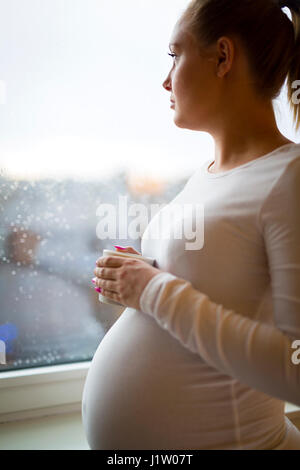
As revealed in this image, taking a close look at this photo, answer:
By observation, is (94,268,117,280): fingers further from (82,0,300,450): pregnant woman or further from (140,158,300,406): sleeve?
(140,158,300,406): sleeve

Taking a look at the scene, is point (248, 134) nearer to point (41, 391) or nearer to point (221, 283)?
point (221, 283)

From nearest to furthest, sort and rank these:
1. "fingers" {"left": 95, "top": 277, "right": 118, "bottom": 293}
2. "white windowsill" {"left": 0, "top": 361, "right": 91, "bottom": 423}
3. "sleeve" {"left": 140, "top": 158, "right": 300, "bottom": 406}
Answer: "sleeve" {"left": 140, "top": 158, "right": 300, "bottom": 406}
"fingers" {"left": 95, "top": 277, "right": 118, "bottom": 293}
"white windowsill" {"left": 0, "top": 361, "right": 91, "bottom": 423}

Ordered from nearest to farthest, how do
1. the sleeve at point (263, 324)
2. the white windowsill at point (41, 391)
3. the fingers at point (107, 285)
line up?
the sleeve at point (263, 324), the fingers at point (107, 285), the white windowsill at point (41, 391)

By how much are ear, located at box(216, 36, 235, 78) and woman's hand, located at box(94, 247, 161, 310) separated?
1.33 feet

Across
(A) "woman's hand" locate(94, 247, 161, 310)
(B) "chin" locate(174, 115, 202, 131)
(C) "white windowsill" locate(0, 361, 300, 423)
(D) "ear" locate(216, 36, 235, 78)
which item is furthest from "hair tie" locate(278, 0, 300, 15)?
(C) "white windowsill" locate(0, 361, 300, 423)

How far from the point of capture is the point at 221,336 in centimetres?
60

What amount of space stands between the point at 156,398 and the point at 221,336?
7.0 inches

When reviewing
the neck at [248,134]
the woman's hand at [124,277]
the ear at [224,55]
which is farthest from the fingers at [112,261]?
the ear at [224,55]

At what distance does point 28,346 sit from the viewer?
110cm

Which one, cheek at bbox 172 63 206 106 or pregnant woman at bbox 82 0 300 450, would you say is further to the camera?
cheek at bbox 172 63 206 106

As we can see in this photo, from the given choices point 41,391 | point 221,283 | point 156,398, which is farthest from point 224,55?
point 41,391

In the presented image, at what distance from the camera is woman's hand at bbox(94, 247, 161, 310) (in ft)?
2.26

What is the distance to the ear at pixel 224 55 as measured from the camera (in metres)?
0.76

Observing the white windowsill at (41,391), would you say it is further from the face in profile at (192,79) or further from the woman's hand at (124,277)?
the face in profile at (192,79)
